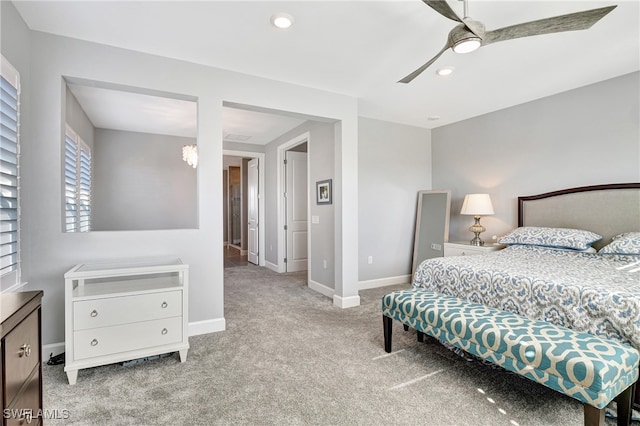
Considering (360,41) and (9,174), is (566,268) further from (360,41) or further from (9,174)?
(9,174)

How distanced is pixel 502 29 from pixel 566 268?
1866 mm

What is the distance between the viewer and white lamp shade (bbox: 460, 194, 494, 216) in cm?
402

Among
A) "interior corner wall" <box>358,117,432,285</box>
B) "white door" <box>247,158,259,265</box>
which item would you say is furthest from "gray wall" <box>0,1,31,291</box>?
"white door" <box>247,158,259,265</box>

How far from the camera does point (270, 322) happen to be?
3193 millimetres

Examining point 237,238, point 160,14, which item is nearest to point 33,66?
point 160,14

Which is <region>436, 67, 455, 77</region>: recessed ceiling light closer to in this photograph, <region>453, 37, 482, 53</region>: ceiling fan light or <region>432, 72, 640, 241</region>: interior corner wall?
<region>453, 37, 482, 53</region>: ceiling fan light

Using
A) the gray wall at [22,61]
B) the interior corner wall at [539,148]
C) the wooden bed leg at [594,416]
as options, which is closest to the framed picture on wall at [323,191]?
the interior corner wall at [539,148]

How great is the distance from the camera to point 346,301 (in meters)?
3.69

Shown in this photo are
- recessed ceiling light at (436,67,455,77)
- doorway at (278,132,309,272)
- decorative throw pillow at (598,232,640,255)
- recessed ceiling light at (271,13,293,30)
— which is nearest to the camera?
recessed ceiling light at (271,13,293,30)

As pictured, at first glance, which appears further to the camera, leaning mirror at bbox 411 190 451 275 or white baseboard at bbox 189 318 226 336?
leaning mirror at bbox 411 190 451 275

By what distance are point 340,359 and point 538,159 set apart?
3439 mm

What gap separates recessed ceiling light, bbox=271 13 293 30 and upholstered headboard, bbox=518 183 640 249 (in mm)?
3484

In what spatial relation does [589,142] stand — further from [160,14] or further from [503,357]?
[160,14]

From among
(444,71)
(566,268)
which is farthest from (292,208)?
(566,268)
